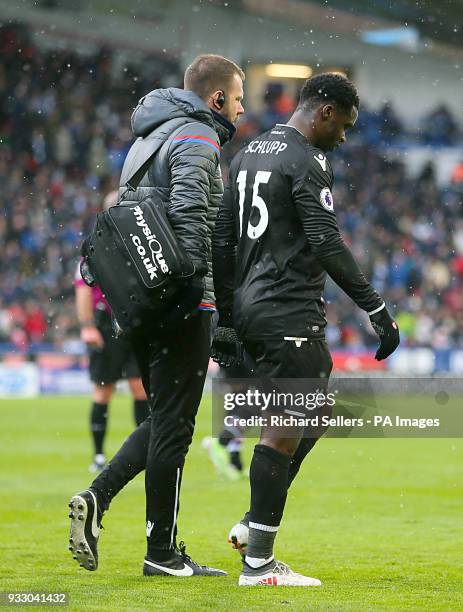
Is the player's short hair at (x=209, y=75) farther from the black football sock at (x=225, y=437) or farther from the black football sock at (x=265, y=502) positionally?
the black football sock at (x=225, y=437)

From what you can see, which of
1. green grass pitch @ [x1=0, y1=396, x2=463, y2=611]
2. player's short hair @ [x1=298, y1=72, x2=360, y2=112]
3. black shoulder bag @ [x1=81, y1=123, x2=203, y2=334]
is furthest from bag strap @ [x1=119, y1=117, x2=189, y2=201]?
green grass pitch @ [x1=0, y1=396, x2=463, y2=611]

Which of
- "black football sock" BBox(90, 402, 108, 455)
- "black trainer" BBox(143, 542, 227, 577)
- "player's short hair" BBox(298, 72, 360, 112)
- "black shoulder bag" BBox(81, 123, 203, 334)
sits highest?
"player's short hair" BBox(298, 72, 360, 112)

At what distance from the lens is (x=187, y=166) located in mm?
4766

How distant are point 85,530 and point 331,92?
2152 millimetres

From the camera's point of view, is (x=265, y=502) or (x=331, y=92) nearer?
(x=265, y=502)

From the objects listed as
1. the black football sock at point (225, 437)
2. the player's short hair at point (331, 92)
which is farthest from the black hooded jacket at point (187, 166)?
the black football sock at point (225, 437)

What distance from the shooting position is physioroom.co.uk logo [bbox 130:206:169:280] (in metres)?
4.62

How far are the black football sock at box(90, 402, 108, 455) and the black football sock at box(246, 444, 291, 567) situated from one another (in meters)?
4.88

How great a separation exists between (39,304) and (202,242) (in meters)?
18.1

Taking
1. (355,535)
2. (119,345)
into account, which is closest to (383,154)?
(119,345)

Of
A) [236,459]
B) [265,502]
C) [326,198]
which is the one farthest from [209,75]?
[236,459]

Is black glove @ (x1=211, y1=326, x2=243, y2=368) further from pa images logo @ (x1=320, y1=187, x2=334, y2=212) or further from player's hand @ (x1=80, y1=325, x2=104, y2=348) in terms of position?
player's hand @ (x1=80, y1=325, x2=104, y2=348)

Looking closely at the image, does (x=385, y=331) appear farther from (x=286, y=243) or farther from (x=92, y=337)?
(x=92, y=337)

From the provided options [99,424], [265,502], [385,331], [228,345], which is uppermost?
[385,331]
